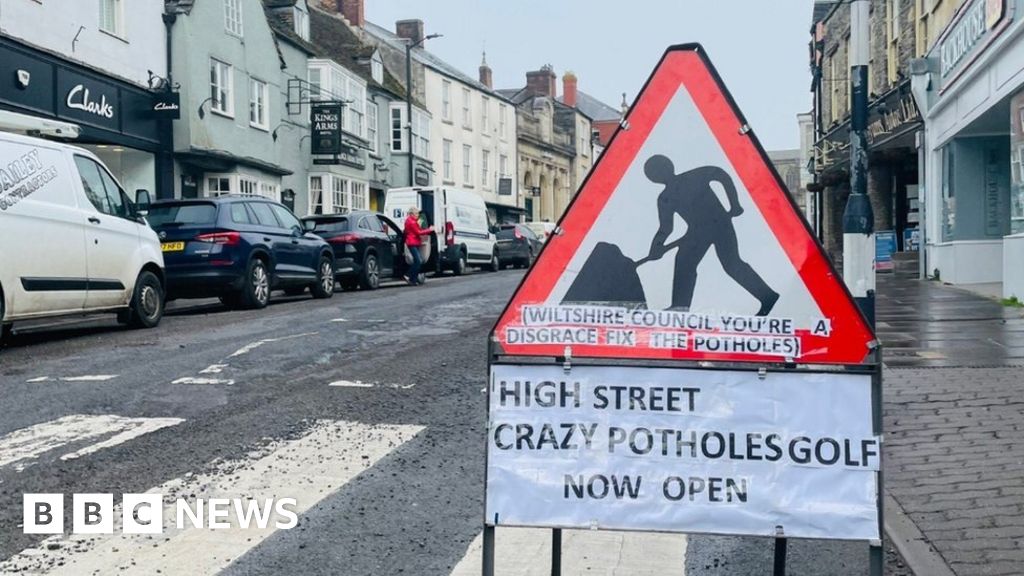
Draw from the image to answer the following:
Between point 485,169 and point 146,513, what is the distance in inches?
2011

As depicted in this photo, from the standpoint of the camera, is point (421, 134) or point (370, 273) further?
point (421, 134)

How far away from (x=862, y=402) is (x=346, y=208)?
106 ft

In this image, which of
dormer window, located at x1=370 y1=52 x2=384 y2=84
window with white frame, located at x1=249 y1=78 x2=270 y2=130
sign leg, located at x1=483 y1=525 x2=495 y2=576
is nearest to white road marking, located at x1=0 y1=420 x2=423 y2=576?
sign leg, located at x1=483 y1=525 x2=495 y2=576

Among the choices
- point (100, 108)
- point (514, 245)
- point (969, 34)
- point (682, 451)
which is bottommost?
point (682, 451)

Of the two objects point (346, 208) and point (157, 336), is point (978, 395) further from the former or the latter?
point (346, 208)

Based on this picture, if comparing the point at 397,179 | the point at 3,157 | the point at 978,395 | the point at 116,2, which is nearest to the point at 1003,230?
the point at 978,395

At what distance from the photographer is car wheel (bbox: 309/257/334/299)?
58.4ft

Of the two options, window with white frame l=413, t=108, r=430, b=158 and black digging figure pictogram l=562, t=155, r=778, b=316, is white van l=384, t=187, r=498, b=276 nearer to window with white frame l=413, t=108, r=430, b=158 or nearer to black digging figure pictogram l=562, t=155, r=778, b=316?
window with white frame l=413, t=108, r=430, b=158

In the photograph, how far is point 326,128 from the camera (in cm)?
3200

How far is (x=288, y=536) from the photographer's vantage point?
426 cm

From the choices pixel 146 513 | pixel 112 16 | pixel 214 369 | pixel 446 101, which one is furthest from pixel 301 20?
pixel 146 513

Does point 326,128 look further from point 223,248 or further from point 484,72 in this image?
point 484,72

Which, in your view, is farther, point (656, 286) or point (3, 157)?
point (3, 157)

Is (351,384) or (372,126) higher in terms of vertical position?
(372,126)
